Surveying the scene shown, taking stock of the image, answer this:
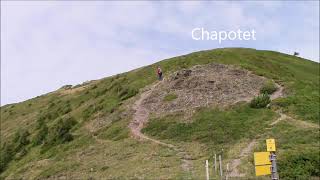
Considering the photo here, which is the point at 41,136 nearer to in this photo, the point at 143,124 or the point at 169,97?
the point at 143,124

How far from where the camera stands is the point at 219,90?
51.8 m

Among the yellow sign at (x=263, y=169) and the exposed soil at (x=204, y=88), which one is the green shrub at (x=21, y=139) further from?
the yellow sign at (x=263, y=169)

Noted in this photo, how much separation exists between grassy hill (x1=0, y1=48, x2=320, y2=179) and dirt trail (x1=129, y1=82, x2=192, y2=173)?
0.51m

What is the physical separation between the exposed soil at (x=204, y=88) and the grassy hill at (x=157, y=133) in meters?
1.94

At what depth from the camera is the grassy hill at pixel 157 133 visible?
3641 centimetres

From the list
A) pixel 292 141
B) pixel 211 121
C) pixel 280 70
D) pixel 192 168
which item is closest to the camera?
pixel 192 168

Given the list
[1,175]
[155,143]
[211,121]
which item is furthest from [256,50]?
[1,175]

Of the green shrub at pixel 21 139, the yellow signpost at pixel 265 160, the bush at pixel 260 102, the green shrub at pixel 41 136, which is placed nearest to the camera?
the yellow signpost at pixel 265 160

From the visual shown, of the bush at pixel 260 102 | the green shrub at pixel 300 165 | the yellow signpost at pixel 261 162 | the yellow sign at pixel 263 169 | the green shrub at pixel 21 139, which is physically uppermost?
the bush at pixel 260 102

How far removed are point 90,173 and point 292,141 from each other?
48.1 ft

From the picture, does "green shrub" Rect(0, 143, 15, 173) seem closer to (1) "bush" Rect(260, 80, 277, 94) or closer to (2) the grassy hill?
(2) the grassy hill

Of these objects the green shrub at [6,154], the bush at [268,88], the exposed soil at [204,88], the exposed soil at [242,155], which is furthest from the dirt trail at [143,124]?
the green shrub at [6,154]

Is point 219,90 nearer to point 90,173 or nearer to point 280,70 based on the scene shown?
point 280,70

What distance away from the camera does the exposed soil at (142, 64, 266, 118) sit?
163 feet
